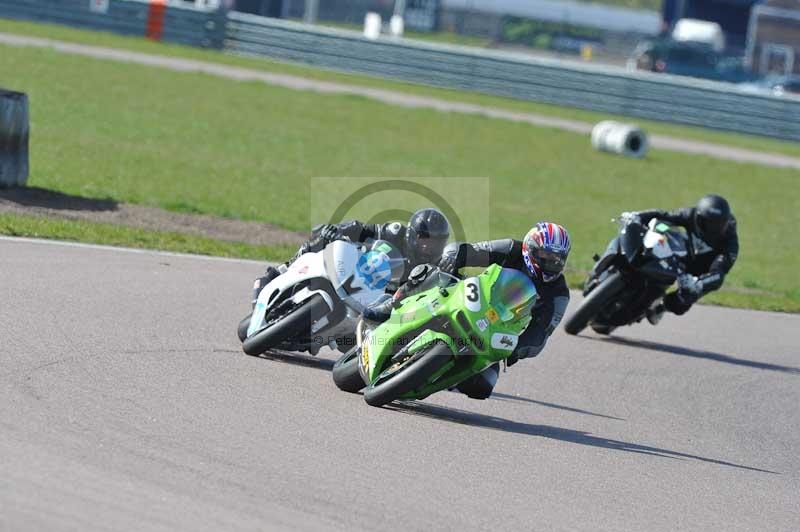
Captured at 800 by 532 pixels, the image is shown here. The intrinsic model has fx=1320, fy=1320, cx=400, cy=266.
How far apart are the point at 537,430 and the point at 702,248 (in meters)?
5.17

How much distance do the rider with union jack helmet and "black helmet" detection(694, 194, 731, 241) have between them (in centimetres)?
463

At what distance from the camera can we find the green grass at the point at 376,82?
33.2m

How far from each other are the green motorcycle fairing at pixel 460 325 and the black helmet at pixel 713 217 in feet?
16.8

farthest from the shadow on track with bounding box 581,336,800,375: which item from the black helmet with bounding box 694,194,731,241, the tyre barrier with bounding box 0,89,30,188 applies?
the tyre barrier with bounding box 0,89,30,188

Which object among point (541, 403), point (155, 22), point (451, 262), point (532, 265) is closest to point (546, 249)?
point (532, 265)

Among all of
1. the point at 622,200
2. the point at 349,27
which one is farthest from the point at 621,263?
the point at 349,27

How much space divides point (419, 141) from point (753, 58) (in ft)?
128

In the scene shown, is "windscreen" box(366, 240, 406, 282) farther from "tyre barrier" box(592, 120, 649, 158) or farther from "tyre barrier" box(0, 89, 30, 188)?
"tyre barrier" box(592, 120, 649, 158)

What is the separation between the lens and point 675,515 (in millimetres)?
6488

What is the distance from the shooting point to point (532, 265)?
7832 millimetres

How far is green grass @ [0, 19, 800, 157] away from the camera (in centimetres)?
3325

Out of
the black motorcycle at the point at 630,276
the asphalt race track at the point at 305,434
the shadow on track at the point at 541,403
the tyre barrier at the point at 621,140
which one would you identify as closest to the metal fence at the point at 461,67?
the tyre barrier at the point at 621,140

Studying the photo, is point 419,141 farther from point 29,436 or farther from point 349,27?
point 349,27

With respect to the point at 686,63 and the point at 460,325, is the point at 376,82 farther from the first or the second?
the point at 460,325
